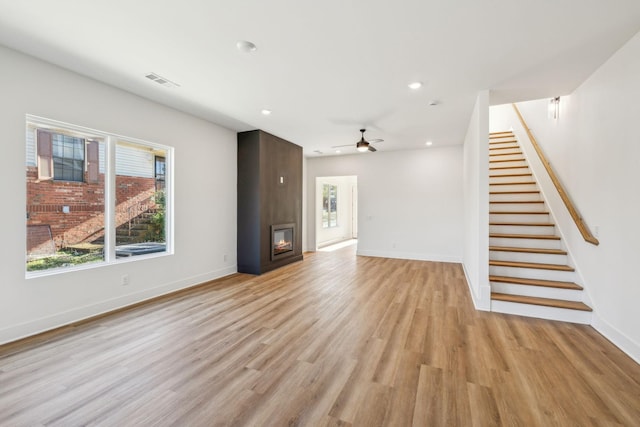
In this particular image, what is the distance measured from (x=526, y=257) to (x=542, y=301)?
780mm

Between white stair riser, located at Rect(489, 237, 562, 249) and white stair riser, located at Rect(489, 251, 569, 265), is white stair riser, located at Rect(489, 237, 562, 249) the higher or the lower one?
the higher one

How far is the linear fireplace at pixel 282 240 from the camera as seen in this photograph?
581 cm

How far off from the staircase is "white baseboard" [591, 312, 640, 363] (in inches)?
5.9

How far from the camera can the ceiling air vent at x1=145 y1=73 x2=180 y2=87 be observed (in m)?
3.14

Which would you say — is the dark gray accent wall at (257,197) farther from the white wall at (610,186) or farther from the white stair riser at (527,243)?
the white wall at (610,186)

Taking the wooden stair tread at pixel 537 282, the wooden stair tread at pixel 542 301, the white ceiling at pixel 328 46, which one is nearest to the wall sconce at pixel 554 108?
the white ceiling at pixel 328 46

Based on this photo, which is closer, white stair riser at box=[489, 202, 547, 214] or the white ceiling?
the white ceiling

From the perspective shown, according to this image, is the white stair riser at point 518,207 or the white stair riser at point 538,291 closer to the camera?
the white stair riser at point 538,291

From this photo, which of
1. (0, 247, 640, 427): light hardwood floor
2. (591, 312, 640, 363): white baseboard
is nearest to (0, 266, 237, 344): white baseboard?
(0, 247, 640, 427): light hardwood floor

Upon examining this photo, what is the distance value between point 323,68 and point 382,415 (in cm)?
312

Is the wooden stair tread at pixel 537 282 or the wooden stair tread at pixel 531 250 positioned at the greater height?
the wooden stair tread at pixel 531 250

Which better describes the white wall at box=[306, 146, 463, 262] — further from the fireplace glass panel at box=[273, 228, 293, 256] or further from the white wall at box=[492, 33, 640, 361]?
the white wall at box=[492, 33, 640, 361]

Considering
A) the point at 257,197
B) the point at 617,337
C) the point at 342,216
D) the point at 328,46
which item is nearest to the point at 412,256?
the point at 257,197

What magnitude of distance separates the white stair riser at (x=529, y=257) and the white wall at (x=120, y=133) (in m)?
4.64
